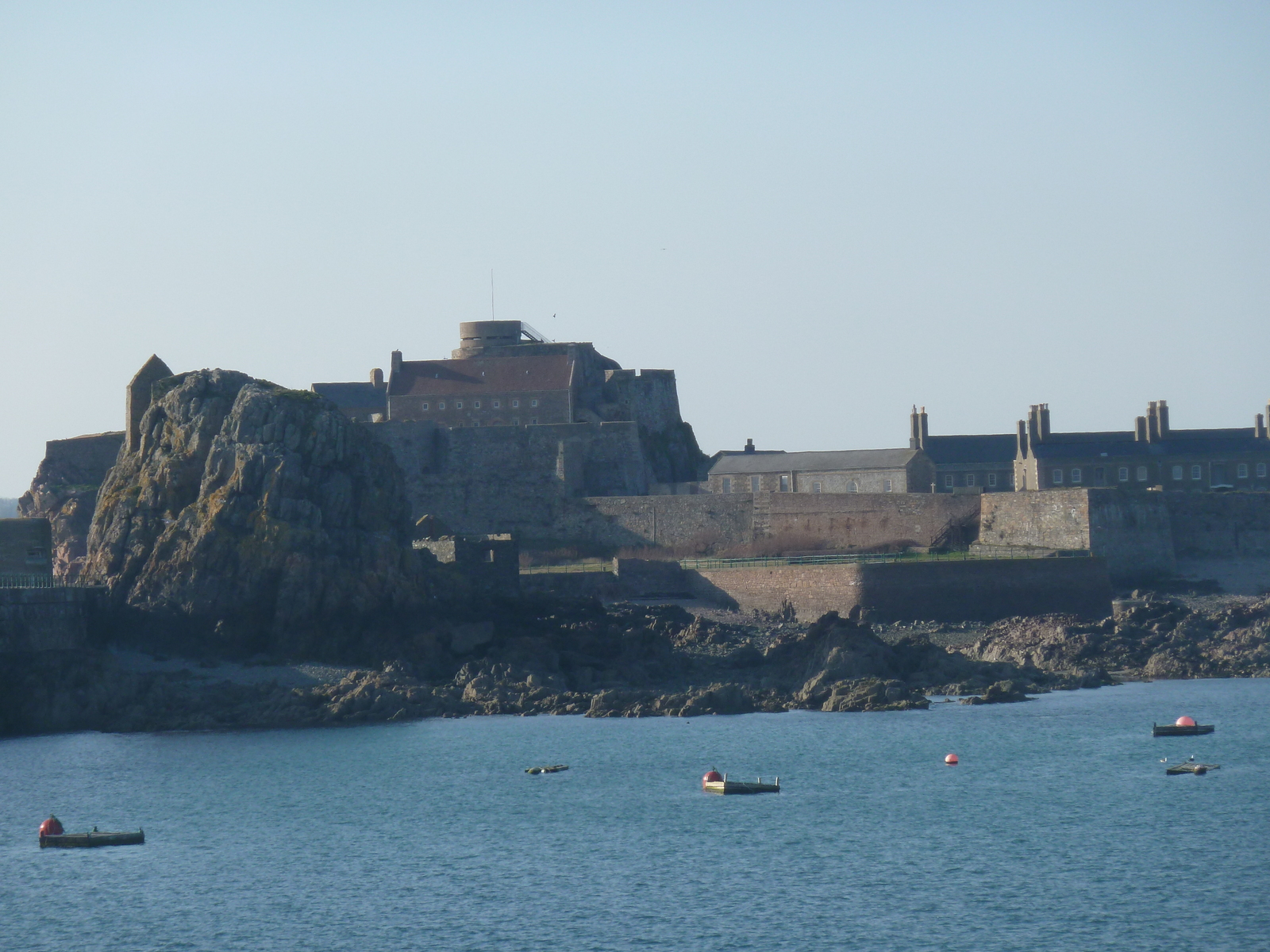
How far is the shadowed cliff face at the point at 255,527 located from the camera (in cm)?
3906

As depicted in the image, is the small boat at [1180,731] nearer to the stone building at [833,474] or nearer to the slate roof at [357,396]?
the stone building at [833,474]

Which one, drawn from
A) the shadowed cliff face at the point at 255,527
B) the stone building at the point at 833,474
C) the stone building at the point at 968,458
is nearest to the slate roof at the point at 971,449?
the stone building at the point at 968,458

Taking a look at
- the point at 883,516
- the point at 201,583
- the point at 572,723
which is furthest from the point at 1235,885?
the point at 883,516

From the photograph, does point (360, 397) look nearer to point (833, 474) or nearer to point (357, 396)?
point (357, 396)

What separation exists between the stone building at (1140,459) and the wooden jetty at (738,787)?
35.7 m

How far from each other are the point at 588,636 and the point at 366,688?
Result: 6.11 m

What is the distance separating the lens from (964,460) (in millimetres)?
66500

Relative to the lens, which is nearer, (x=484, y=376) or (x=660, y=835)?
(x=660, y=835)

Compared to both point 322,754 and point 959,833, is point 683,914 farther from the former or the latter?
point 322,754

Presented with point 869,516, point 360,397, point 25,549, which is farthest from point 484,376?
point 25,549

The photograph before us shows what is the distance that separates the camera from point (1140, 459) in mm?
63219

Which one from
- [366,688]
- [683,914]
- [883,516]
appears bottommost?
[683,914]

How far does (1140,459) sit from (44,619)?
40.7 m

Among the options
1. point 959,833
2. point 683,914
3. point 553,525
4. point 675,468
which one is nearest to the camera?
point 683,914
